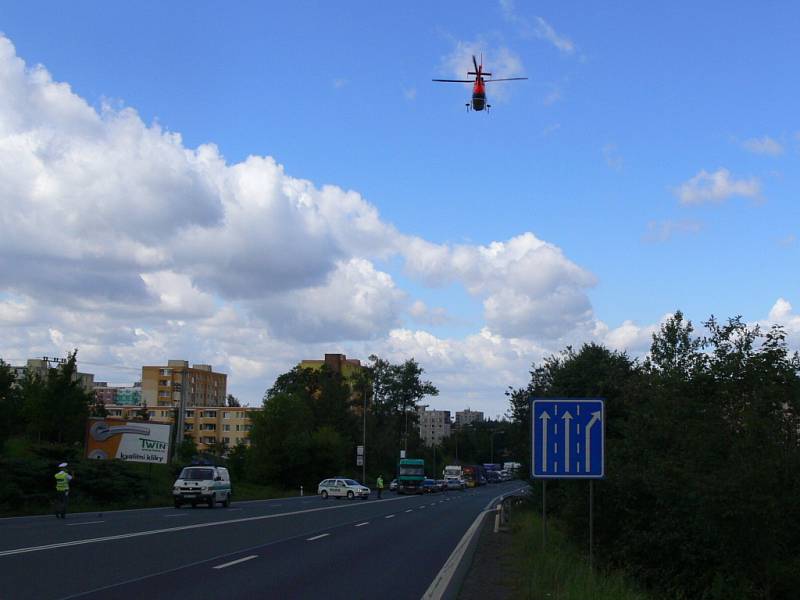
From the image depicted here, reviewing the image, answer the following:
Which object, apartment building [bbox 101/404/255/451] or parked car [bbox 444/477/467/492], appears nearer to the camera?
parked car [bbox 444/477/467/492]

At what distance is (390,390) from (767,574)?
111278mm

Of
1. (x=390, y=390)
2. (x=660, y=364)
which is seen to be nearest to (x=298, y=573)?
(x=660, y=364)

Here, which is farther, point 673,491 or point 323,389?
point 323,389

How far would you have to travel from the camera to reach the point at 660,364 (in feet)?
81.8

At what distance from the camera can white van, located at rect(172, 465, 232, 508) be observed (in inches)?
1603

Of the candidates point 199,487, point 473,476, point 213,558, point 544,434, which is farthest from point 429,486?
point 544,434

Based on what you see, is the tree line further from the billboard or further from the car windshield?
the billboard

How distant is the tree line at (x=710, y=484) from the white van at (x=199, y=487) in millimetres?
24117

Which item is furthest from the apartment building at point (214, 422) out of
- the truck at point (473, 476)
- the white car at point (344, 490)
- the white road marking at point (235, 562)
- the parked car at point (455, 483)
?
the white road marking at point (235, 562)

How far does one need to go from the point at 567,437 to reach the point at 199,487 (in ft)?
103

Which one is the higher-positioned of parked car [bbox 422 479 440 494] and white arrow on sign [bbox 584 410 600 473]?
white arrow on sign [bbox 584 410 600 473]

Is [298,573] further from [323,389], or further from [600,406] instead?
[323,389]

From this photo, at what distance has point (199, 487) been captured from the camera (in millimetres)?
40812

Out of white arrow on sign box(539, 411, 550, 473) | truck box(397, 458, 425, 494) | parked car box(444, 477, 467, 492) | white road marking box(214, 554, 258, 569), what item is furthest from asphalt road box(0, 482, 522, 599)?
parked car box(444, 477, 467, 492)
